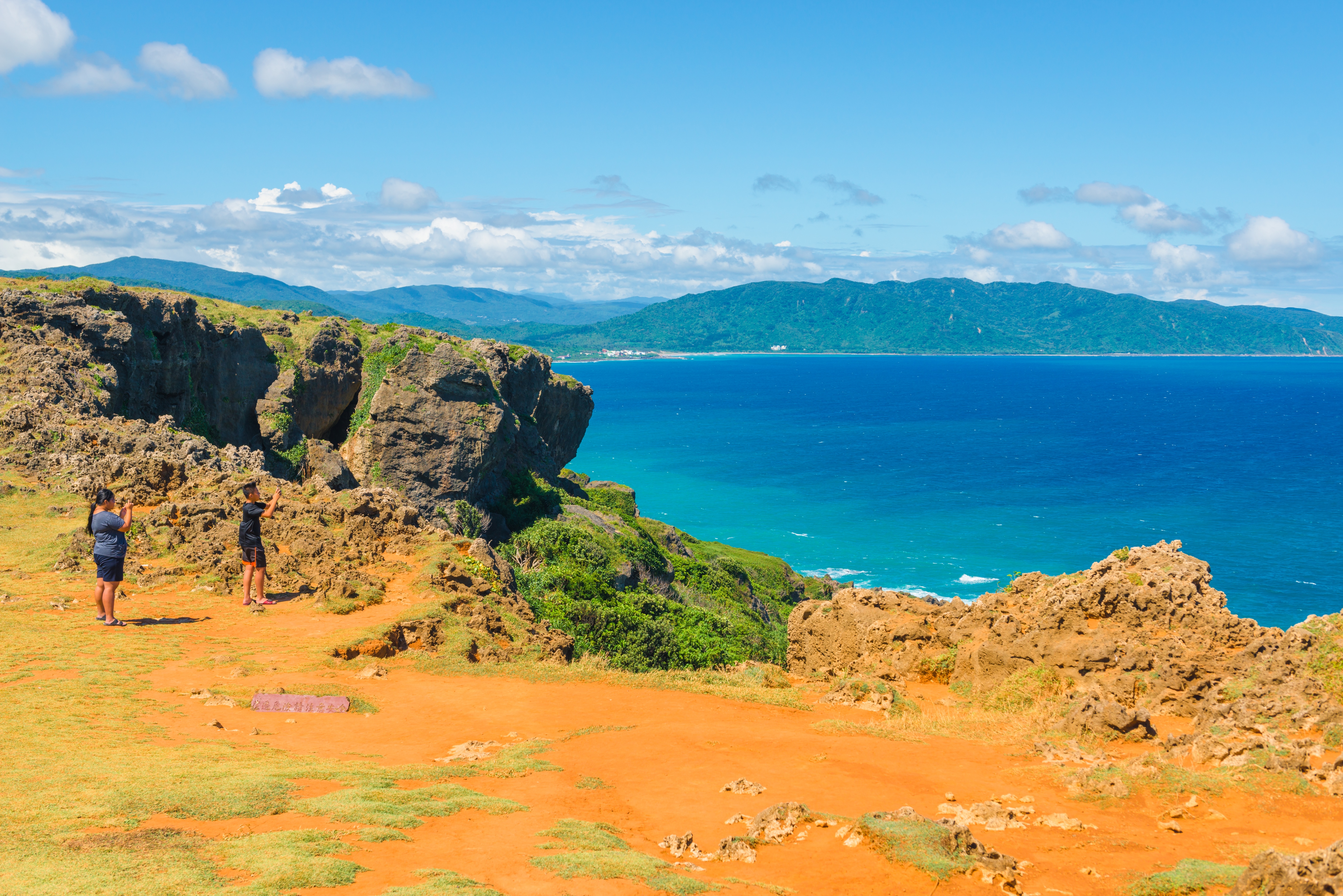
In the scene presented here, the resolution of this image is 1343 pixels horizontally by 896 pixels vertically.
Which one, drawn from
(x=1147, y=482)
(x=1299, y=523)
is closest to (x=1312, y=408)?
(x=1147, y=482)

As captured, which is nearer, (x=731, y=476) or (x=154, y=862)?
(x=154, y=862)

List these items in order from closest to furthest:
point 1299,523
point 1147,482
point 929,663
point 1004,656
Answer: point 1004,656 → point 929,663 → point 1299,523 → point 1147,482

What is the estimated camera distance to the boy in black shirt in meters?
18.0

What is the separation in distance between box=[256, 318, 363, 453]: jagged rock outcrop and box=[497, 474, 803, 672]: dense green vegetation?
31.9ft

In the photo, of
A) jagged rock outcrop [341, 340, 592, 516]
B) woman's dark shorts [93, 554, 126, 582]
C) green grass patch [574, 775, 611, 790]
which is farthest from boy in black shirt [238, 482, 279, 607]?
jagged rock outcrop [341, 340, 592, 516]

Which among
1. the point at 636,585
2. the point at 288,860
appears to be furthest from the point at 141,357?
the point at 288,860

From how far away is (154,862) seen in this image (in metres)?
7.83

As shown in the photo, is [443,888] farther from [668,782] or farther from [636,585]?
[636,585]

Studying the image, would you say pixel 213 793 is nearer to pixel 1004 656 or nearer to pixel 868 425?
pixel 1004 656

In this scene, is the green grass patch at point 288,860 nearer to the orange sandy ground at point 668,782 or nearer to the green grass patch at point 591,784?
the orange sandy ground at point 668,782

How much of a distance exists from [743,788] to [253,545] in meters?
12.6

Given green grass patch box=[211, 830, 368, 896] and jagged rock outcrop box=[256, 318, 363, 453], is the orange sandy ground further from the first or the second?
jagged rock outcrop box=[256, 318, 363, 453]

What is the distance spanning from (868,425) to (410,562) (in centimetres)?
14139

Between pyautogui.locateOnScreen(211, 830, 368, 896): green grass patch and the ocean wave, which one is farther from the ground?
pyautogui.locateOnScreen(211, 830, 368, 896): green grass patch
